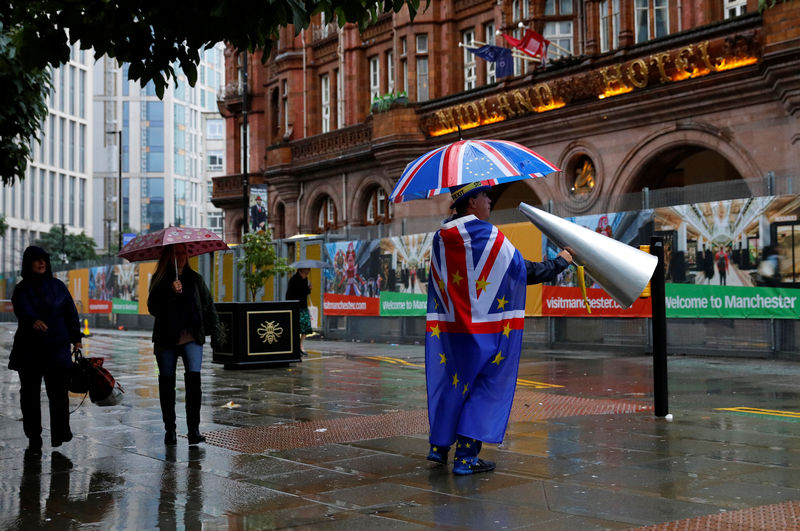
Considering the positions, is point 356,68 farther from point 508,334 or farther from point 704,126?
point 508,334

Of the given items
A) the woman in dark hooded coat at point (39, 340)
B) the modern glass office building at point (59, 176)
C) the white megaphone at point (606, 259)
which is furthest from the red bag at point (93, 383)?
the modern glass office building at point (59, 176)

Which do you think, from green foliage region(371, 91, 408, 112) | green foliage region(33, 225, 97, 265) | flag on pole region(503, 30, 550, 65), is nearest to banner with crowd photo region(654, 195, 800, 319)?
flag on pole region(503, 30, 550, 65)

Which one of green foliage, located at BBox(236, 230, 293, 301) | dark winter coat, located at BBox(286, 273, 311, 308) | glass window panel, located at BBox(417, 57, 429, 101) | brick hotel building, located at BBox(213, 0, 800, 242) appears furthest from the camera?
glass window panel, located at BBox(417, 57, 429, 101)

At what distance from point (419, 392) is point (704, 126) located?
13848mm

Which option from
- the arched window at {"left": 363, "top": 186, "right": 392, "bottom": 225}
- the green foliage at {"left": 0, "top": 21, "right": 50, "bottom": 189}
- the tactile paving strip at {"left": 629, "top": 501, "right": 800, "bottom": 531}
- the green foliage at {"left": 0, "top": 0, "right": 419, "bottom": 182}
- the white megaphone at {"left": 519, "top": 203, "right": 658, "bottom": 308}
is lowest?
the tactile paving strip at {"left": 629, "top": 501, "right": 800, "bottom": 531}

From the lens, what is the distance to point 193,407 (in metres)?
8.77

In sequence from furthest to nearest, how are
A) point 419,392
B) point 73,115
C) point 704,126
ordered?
1. point 73,115
2. point 704,126
3. point 419,392

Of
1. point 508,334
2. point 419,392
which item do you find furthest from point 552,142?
point 508,334

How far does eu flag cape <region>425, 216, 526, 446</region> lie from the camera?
6984 mm

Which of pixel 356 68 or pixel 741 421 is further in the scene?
pixel 356 68

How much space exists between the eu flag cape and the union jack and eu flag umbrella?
317 mm

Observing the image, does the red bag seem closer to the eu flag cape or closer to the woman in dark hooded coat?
the woman in dark hooded coat

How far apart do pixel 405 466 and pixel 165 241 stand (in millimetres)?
3213

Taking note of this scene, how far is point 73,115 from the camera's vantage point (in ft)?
352
